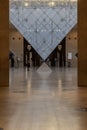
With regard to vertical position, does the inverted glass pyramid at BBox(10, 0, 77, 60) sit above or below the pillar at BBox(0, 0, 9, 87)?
above

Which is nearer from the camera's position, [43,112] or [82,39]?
[43,112]

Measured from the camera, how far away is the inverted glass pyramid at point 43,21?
42.7 meters

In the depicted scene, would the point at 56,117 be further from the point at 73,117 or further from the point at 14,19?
the point at 14,19

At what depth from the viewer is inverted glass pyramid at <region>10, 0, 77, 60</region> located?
4269cm

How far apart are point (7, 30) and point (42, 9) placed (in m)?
26.5

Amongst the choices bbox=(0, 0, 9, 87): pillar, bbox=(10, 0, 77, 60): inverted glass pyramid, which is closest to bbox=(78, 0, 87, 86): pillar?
bbox=(0, 0, 9, 87): pillar

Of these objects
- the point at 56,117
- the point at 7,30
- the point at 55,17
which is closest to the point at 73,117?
the point at 56,117

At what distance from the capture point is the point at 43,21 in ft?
142

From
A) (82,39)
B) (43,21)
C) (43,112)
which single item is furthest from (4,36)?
(43,21)

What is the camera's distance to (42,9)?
142 ft

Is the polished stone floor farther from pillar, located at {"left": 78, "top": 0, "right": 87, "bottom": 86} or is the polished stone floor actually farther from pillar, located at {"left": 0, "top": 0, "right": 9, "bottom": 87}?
pillar, located at {"left": 0, "top": 0, "right": 9, "bottom": 87}

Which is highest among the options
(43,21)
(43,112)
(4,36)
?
(43,21)

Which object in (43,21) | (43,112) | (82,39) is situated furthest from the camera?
(43,21)

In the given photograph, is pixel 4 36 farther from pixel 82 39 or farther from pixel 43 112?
pixel 43 112
